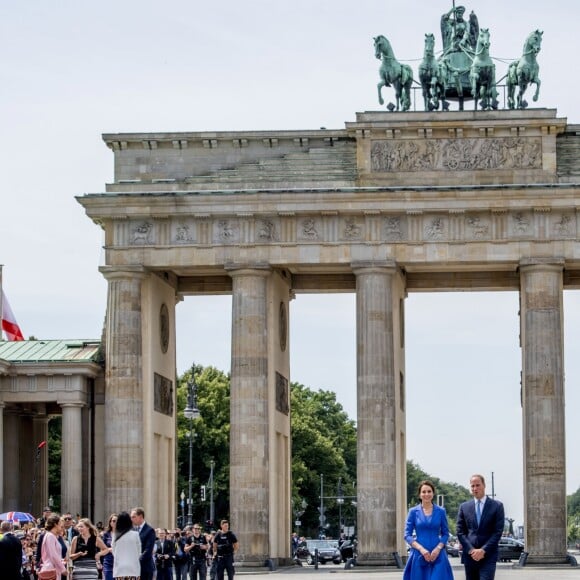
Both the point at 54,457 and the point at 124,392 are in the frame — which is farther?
the point at 54,457

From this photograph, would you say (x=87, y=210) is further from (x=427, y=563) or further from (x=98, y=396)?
(x=427, y=563)

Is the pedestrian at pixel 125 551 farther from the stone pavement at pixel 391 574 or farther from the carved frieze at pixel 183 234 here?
the carved frieze at pixel 183 234

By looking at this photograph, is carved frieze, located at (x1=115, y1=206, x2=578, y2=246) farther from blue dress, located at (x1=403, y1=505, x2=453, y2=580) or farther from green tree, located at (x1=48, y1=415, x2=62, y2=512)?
green tree, located at (x1=48, y1=415, x2=62, y2=512)

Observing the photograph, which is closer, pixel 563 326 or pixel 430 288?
pixel 563 326

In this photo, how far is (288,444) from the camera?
259ft

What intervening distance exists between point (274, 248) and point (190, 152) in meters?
5.54

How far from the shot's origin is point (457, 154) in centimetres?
7350

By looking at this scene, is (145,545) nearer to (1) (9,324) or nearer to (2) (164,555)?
(2) (164,555)

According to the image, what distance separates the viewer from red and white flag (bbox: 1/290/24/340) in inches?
3472

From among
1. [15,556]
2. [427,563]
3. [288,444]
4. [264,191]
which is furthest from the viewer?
[288,444]

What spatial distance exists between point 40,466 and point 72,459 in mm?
9563

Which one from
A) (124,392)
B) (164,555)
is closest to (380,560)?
(124,392)

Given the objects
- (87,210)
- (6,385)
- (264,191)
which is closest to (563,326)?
(264,191)

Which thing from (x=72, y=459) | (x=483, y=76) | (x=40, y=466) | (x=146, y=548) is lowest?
(x=146, y=548)
